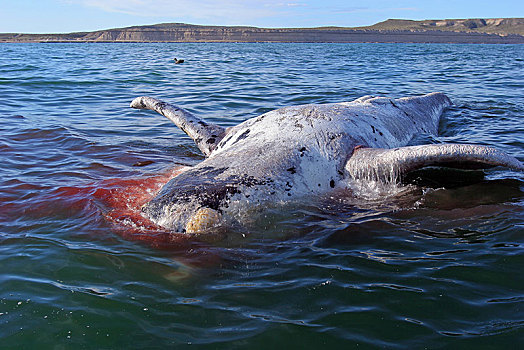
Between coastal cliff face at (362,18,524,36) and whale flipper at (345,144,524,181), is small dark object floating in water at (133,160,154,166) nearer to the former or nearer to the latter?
whale flipper at (345,144,524,181)

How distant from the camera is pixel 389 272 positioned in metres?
3.81

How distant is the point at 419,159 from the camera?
204 inches

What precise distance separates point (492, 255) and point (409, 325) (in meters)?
1.38

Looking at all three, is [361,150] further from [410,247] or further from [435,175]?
[410,247]

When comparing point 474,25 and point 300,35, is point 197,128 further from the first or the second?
point 474,25

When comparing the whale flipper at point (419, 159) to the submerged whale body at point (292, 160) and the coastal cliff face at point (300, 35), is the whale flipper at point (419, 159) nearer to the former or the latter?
the submerged whale body at point (292, 160)

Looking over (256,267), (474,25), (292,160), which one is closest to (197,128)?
(292,160)

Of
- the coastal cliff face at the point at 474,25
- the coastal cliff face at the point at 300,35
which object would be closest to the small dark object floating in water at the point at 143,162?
the coastal cliff face at the point at 300,35

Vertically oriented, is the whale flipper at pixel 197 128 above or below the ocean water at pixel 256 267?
above

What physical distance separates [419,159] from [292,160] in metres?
1.32

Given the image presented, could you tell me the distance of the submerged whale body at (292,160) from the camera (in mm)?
4660

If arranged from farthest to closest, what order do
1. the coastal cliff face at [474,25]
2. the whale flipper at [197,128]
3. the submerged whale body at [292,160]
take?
the coastal cliff face at [474,25]
the whale flipper at [197,128]
the submerged whale body at [292,160]

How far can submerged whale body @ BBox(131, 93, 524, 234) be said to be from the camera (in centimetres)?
466

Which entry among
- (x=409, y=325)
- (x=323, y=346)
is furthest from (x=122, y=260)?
(x=409, y=325)
